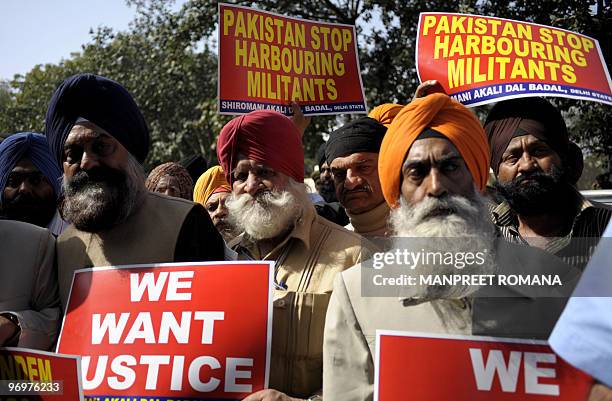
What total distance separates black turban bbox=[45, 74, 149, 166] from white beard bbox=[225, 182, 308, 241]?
23.8 inches

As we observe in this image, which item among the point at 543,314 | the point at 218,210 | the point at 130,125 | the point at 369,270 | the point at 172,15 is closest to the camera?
the point at 543,314

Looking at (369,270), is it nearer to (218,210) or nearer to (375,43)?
(218,210)

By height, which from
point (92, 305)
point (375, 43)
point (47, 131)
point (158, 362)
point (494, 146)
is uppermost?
point (375, 43)

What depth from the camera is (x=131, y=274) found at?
2.98 metres

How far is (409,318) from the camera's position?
2578 mm

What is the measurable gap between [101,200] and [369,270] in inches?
45.9

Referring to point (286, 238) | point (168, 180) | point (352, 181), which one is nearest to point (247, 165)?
point (286, 238)

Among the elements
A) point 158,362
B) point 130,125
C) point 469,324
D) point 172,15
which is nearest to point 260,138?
point 130,125

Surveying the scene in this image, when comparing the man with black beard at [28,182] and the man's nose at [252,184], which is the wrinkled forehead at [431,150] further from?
the man with black beard at [28,182]

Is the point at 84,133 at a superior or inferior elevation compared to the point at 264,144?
inferior

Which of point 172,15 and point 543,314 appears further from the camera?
point 172,15

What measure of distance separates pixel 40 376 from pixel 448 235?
1.59 meters

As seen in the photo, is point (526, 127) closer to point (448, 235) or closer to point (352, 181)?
point (352, 181)

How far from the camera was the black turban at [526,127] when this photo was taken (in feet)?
12.5
